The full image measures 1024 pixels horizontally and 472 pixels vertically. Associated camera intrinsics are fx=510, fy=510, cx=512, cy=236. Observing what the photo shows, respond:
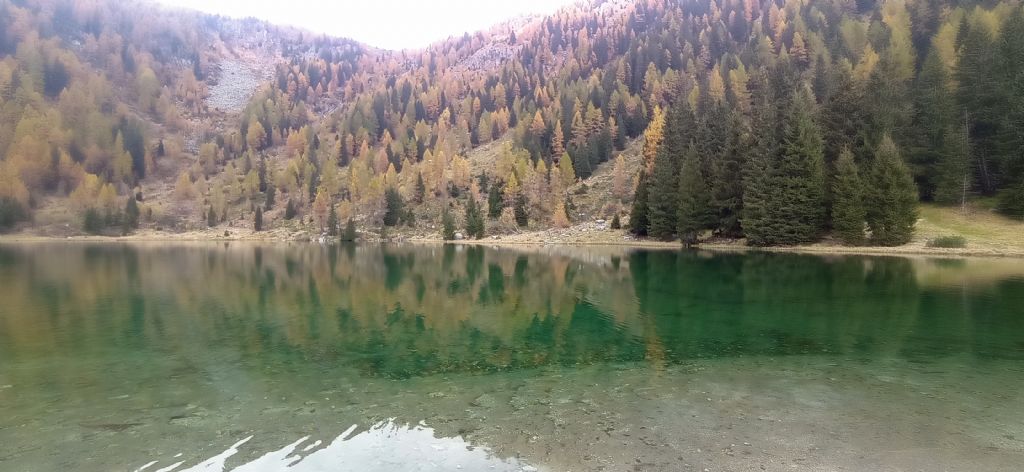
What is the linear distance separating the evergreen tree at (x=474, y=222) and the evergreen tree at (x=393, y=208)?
21.6m

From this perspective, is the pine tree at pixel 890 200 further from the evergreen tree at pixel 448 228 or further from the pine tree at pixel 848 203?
the evergreen tree at pixel 448 228

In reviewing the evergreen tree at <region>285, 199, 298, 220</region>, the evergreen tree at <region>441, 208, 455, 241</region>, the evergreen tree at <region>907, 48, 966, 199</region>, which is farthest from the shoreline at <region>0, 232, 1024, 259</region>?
the evergreen tree at <region>907, 48, 966, 199</region>

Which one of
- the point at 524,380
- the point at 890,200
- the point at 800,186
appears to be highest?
the point at 800,186

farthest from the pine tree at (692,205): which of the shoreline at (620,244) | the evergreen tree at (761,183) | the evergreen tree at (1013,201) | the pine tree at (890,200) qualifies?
the evergreen tree at (1013,201)

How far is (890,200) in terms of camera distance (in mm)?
55031

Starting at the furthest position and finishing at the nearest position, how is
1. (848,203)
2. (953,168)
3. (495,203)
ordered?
(495,203) < (953,168) < (848,203)

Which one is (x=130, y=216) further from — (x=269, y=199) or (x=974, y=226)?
(x=974, y=226)

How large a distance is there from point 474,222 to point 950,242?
76.7m

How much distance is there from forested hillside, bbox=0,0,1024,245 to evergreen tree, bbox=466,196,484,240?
40 cm

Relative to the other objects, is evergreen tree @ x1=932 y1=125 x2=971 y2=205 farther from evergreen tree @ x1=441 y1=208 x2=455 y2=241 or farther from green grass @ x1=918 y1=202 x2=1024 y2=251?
evergreen tree @ x1=441 y1=208 x2=455 y2=241

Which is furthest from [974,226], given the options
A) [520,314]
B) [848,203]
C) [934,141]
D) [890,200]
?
[520,314]

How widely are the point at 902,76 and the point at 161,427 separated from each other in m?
101

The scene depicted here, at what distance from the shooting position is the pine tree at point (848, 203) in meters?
57.0

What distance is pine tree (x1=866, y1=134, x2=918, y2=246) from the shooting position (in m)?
54.5
